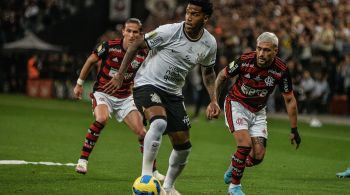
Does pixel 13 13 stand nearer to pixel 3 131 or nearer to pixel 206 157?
pixel 3 131

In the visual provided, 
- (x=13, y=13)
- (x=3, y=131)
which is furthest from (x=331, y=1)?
(x=13, y=13)

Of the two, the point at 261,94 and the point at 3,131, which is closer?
Result: the point at 261,94

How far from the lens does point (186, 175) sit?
13945 millimetres

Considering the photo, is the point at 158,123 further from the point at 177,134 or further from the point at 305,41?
the point at 305,41

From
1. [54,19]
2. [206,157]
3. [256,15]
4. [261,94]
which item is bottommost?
[54,19]

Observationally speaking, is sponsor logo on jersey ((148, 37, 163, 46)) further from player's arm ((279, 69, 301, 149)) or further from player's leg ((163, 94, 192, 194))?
player's arm ((279, 69, 301, 149))

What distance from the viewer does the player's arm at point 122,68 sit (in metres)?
10.3

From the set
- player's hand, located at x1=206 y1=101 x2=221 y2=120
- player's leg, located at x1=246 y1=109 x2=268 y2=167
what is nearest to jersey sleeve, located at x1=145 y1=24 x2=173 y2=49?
player's hand, located at x1=206 y1=101 x2=221 y2=120

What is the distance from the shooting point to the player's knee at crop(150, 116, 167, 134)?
10445 mm

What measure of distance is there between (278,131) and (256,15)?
10.5 m

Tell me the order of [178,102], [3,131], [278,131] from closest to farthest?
[178,102] → [3,131] → [278,131]

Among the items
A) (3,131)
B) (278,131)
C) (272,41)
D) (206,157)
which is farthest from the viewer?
(278,131)

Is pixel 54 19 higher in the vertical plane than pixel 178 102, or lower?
lower

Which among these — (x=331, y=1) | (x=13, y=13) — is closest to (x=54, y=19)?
(x=13, y=13)
